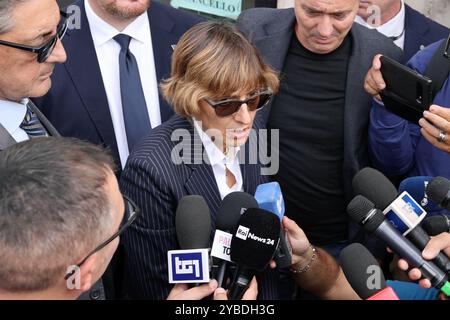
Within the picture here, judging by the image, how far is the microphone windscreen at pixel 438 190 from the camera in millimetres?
1947

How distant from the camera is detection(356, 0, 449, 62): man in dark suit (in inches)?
133

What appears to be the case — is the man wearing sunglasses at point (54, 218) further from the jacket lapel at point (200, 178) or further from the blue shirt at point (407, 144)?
the blue shirt at point (407, 144)

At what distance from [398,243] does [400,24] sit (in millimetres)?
1937

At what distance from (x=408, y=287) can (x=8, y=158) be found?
4.34ft

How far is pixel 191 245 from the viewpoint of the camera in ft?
6.33

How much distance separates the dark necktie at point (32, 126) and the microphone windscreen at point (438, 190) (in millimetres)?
1344

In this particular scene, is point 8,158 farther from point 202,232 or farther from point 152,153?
point 152,153

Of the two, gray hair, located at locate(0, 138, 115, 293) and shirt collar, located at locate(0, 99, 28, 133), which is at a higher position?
gray hair, located at locate(0, 138, 115, 293)

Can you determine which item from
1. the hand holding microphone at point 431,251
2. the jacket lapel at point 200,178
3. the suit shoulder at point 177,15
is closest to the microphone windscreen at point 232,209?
the jacket lapel at point 200,178

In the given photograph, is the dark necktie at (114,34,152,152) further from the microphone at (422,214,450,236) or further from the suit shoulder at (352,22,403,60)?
the microphone at (422,214,450,236)

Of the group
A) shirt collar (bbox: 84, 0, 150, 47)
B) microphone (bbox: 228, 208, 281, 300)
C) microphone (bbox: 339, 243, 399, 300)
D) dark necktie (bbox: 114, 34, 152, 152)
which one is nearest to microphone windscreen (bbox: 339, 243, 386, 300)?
microphone (bbox: 339, 243, 399, 300)

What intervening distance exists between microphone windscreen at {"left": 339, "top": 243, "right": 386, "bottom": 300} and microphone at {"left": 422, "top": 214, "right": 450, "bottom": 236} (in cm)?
21

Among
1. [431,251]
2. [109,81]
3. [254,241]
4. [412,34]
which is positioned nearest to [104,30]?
[109,81]

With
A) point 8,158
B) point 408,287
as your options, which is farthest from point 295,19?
point 8,158
